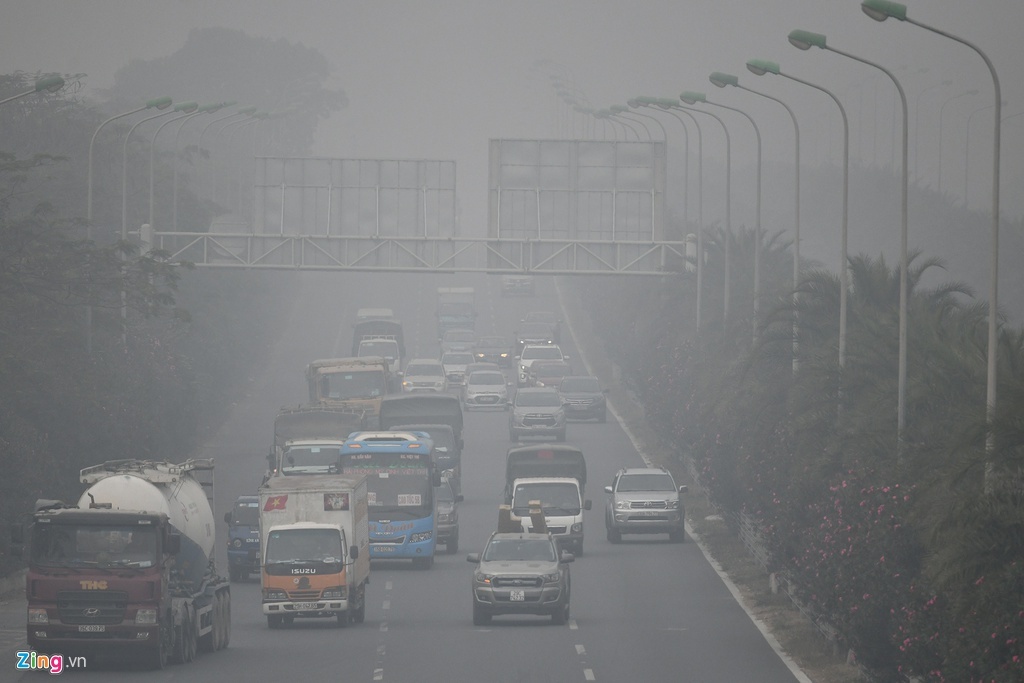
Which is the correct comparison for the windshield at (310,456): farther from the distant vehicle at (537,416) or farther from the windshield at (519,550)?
the distant vehicle at (537,416)

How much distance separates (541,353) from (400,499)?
42.8m

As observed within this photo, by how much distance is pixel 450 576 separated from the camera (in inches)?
1558

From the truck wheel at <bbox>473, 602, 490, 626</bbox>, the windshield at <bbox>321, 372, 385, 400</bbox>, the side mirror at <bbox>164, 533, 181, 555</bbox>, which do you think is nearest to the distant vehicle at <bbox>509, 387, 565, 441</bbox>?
the windshield at <bbox>321, 372, 385, 400</bbox>

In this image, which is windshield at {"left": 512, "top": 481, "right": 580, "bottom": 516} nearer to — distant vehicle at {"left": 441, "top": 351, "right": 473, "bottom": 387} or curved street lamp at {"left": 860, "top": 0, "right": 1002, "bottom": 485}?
curved street lamp at {"left": 860, "top": 0, "right": 1002, "bottom": 485}

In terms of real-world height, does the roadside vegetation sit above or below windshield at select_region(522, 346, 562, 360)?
above

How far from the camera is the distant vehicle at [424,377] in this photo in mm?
73375

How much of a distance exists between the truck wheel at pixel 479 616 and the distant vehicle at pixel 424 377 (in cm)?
4020

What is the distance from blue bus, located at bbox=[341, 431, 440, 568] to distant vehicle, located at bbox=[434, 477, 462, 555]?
1.67m

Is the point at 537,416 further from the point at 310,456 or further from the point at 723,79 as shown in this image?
the point at 723,79

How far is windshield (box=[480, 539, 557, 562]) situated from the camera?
3284 cm

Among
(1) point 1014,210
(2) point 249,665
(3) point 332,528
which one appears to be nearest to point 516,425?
(3) point 332,528

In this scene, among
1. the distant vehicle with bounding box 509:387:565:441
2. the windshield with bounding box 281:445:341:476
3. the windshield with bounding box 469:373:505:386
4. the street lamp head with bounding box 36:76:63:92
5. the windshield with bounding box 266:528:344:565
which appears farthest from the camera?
the windshield with bounding box 469:373:505:386

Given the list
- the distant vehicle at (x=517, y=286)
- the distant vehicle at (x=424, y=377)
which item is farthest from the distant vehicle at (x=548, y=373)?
the distant vehicle at (x=517, y=286)

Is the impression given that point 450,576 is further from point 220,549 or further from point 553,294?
point 553,294
